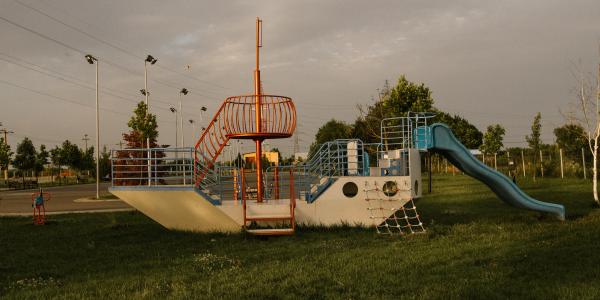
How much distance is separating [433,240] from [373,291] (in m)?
5.10

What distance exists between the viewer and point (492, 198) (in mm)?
23531

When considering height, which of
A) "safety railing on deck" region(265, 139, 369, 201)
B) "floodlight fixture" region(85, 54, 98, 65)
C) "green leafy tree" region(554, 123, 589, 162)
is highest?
"floodlight fixture" region(85, 54, 98, 65)

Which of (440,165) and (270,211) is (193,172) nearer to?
(270,211)

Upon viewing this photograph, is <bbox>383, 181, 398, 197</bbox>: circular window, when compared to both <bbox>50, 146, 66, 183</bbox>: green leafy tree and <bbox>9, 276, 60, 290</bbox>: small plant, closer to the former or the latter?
<bbox>9, 276, 60, 290</bbox>: small plant

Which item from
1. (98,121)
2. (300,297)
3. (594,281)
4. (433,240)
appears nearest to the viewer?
(300,297)

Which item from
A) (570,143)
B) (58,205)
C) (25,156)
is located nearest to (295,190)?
(58,205)

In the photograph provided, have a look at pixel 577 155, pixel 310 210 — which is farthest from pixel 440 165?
pixel 310 210

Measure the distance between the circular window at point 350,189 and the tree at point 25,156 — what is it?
6129cm

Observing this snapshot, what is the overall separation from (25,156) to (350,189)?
203ft

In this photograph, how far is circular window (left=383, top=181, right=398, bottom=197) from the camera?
562 inches

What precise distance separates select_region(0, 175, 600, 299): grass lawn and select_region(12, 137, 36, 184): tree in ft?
179

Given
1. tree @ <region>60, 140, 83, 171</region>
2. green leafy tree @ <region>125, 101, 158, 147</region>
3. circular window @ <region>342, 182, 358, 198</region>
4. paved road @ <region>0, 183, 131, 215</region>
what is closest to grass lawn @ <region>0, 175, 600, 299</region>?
circular window @ <region>342, 182, 358, 198</region>

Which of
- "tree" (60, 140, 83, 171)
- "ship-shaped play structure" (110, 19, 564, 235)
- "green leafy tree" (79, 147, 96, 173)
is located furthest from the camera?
"green leafy tree" (79, 147, 96, 173)

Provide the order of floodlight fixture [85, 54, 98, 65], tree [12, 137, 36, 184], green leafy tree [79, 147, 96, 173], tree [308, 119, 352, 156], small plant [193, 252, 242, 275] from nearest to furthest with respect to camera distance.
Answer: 1. small plant [193, 252, 242, 275]
2. floodlight fixture [85, 54, 98, 65]
3. tree [12, 137, 36, 184]
4. green leafy tree [79, 147, 96, 173]
5. tree [308, 119, 352, 156]
